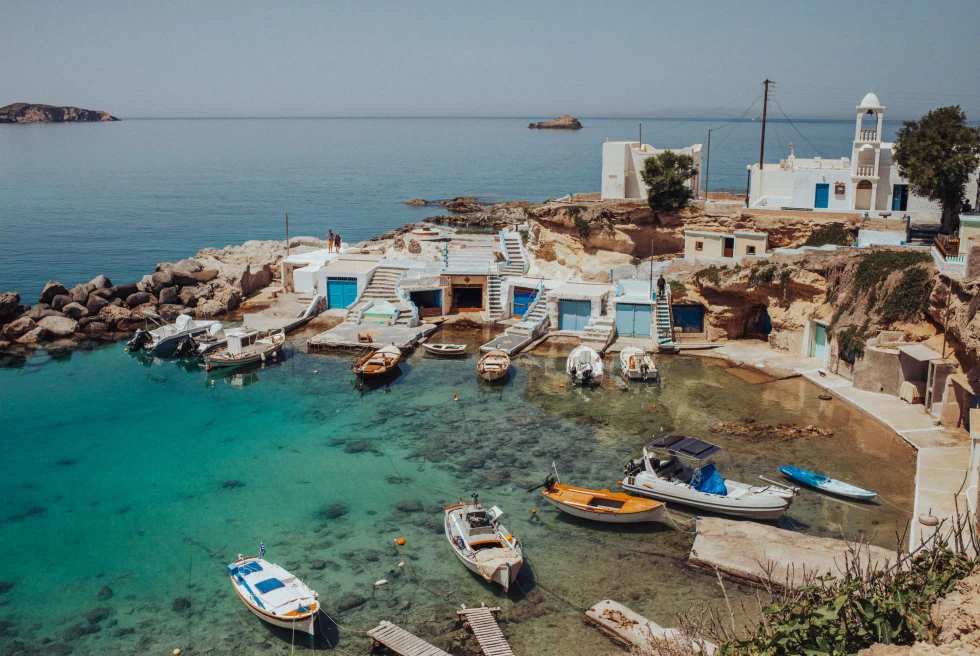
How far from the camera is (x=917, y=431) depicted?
27.4 metres

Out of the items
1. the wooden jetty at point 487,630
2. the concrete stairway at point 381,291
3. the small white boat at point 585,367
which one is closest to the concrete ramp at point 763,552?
the wooden jetty at point 487,630

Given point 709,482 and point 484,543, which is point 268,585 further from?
point 709,482

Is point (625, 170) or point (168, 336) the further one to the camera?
point (625, 170)

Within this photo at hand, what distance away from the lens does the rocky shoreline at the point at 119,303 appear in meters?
43.8

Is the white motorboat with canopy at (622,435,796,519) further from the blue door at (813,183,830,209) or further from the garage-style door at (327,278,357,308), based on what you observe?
the garage-style door at (327,278,357,308)

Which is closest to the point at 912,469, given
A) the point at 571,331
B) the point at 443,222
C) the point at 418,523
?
the point at 418,523

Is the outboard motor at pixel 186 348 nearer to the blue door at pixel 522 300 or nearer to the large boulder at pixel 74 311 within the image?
the large boulder at pixel 74 311

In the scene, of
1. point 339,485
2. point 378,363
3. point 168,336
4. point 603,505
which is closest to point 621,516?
point 603,505

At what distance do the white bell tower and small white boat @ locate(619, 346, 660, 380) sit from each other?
53.4 ft

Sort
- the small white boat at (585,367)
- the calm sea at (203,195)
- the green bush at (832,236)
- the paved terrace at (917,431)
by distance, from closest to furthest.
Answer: the paved terrace at (917,431), the small white boat at (585,367), the green bush at (832,236), the calm sea at (203,195)

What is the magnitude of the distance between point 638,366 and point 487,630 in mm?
19126

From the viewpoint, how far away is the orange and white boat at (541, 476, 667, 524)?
22.8m

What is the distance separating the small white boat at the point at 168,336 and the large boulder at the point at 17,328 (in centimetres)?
618

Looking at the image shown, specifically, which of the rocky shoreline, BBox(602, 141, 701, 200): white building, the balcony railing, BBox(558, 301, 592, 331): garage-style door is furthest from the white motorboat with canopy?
the rocky shoreline
